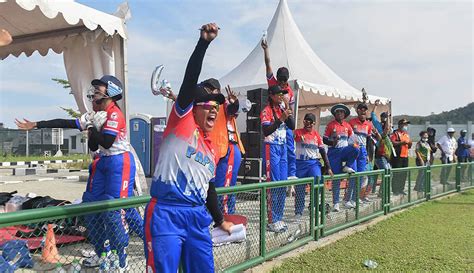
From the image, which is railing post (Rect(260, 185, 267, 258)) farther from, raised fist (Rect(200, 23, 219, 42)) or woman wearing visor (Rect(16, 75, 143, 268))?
raised fist (Rect(200, 23, 219, 42))

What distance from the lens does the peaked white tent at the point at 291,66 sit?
14.3 meters

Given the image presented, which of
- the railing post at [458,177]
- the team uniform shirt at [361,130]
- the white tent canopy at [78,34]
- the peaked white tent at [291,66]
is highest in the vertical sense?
the peaked white tent at [291,66]

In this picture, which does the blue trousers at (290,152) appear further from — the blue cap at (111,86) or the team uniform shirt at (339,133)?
the blue cap at (111,86)

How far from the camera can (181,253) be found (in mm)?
2725

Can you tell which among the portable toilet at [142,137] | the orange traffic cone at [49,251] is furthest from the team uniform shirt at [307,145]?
the portable toilet at [142,137]

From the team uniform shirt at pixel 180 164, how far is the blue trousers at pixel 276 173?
2480mm

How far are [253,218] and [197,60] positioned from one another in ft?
9.25

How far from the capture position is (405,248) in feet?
20.5

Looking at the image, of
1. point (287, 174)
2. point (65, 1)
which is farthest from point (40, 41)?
point (287, 174)

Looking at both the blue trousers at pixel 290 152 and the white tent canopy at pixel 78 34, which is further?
the blue trousers at pixel 290 152

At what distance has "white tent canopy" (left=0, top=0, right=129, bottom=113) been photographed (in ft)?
17.5

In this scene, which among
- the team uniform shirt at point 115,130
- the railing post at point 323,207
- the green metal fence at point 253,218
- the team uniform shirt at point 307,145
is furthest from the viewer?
the team uniform shirt at point 307,145

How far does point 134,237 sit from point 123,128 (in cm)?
110

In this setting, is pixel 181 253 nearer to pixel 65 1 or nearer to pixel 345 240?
pixel 65 1
